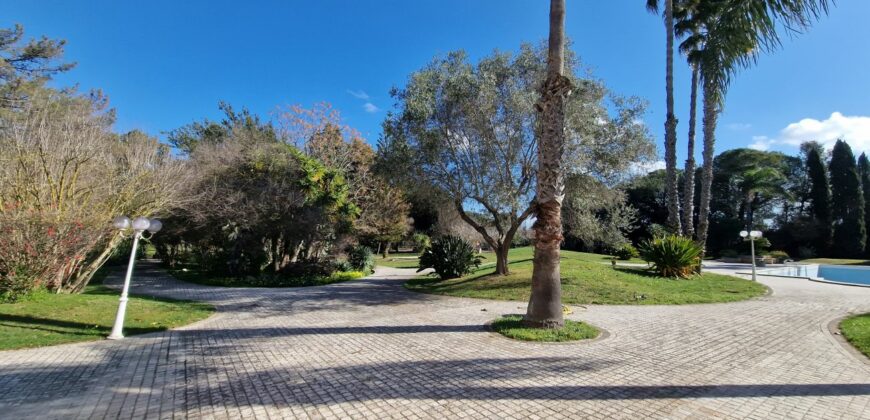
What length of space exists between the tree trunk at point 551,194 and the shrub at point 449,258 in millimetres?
8125

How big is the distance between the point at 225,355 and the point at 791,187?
55241 mm

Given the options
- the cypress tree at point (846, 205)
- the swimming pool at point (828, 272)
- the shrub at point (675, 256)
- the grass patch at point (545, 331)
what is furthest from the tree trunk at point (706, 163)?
the cypress tree at point (846, 205)

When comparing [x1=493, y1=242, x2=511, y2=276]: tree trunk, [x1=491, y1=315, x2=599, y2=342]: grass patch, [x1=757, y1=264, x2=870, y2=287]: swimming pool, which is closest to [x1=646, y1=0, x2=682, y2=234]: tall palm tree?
[x1=493, y1=242, x2=511, y2=276]: tree trunk

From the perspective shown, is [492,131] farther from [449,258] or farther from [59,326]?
[59,326]

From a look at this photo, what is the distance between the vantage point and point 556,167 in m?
7.32

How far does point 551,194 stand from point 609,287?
6255 mm

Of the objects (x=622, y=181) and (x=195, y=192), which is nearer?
(x=622, y=181)

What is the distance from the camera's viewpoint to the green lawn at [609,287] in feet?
36.1

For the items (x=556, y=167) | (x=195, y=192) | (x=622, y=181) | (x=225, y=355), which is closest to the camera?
(x=225, y=355)

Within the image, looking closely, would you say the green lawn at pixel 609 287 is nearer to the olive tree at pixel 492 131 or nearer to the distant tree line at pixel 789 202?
the olive tree at pixel 492 131

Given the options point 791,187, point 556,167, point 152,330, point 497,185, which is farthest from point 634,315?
point 791,187

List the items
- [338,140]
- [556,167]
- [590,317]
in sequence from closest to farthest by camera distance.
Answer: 1. [556,167]
2. [590,317]
3. [338,140]

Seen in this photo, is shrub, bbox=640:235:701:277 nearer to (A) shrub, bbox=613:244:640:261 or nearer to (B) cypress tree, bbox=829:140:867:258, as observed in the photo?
(A) shrub, bbox=613:244:640:261

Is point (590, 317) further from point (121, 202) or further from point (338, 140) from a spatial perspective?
point (338, 140)
